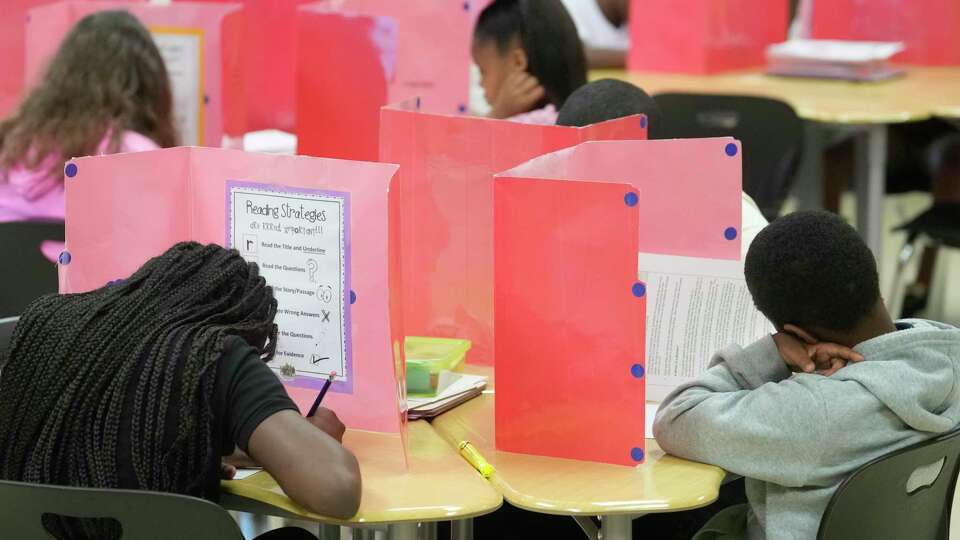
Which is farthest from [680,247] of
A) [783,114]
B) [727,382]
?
[783,114]

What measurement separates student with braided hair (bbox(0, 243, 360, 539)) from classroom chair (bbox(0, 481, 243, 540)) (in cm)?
6

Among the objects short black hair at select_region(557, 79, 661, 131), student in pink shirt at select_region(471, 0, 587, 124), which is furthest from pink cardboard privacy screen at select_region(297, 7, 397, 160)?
short black hair at select_region(557, 79, 661, 131)

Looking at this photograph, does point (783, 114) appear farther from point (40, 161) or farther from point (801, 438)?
point (801, 438)

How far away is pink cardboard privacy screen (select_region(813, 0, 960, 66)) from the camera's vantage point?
4695mm

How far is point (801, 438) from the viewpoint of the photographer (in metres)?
1.66

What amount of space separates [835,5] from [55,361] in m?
3.94

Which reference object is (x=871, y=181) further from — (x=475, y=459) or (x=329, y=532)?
(x=475, y=459)

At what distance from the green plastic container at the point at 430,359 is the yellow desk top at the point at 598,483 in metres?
0.15

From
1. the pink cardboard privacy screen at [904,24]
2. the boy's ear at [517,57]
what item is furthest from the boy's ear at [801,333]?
the pink cardboard privacy screen at [904,24]

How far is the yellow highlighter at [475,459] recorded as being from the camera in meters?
1.74

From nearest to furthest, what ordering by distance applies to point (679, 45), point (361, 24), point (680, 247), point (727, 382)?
point (727, 382)
point (680, 247)
point (361, 24)
point (679, 45)

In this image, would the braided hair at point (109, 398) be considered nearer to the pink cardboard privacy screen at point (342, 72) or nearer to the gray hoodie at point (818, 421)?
the gray hoodie at point (818, 421)

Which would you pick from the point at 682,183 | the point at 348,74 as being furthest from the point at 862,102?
the point at 682,183

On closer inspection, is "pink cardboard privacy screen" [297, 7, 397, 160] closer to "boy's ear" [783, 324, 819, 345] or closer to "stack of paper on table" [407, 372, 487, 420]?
"stack of paper on table" [407, 372, 487, 420]
